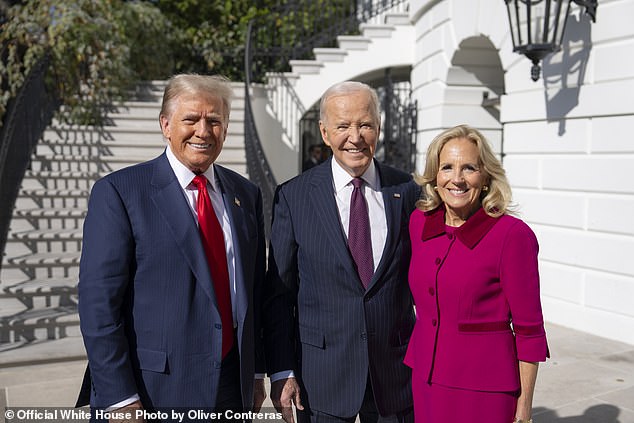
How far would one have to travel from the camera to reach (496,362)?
7.07 ft

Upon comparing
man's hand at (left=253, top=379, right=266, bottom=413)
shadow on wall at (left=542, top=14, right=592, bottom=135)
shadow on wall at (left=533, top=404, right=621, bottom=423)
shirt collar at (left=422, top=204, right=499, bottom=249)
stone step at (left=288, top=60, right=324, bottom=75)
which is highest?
stone step at (left=288, top=60, right=324, bottom=75)

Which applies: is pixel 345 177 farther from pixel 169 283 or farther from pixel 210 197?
pixel 169 283

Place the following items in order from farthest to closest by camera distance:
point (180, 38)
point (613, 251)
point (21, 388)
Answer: point (180, 38) → point (613, 251) → point (21, 388)

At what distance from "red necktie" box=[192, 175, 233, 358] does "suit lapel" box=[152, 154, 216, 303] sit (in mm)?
44

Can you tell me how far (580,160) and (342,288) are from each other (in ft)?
14.7

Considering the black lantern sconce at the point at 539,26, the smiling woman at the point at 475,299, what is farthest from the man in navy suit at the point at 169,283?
the black lantern sconce at the point at 539,26

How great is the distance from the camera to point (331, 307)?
2.37 meters

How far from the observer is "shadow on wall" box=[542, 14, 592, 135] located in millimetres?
5840

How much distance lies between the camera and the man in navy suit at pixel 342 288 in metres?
2.36

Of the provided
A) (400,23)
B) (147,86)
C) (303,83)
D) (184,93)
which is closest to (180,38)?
(147,86)

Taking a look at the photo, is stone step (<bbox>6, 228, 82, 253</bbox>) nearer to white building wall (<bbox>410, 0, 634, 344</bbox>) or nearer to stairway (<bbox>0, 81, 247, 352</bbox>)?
stairway (<bbox>0, 81, 247, 352</bbox>)

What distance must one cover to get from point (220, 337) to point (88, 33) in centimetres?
878

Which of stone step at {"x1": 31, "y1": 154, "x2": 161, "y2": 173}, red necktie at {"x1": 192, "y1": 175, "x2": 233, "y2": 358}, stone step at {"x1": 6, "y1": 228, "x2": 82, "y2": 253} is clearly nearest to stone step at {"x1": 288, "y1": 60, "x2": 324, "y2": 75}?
stone step at {"x1": 31, "y1": 154, "x2": 161, "y2": 173}

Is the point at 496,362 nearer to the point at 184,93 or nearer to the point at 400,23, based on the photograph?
the point at 184,93
